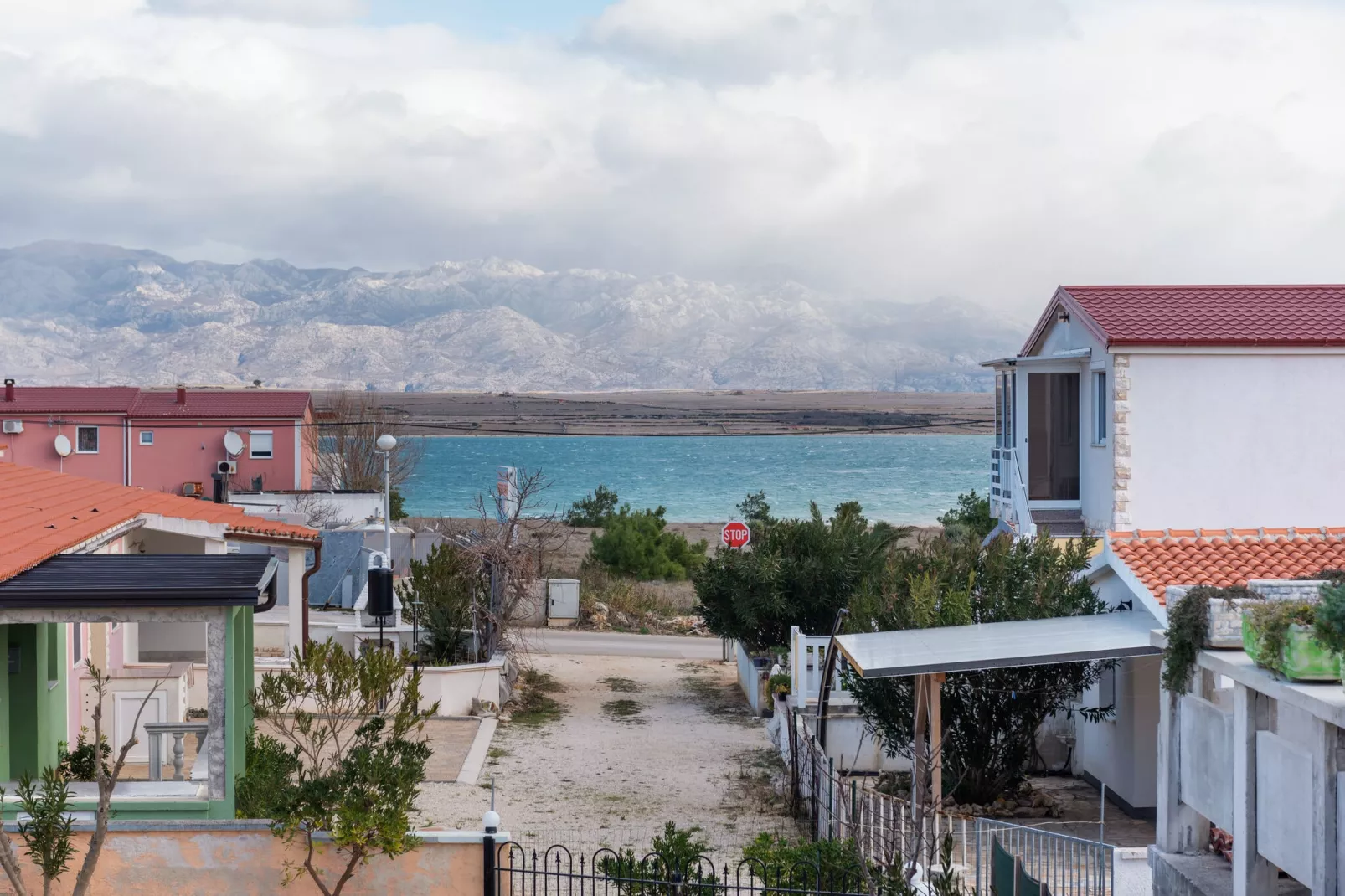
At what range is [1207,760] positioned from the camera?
9.91m

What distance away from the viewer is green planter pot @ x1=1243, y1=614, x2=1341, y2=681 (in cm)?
817

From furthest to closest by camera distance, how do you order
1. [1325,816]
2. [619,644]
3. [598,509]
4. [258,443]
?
1. [598,509]
2. [258,443]
3. [619,644]
4. [1325,816]

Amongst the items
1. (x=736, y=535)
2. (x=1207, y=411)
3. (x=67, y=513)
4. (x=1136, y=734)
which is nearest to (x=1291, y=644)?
(x=1136, y=734)

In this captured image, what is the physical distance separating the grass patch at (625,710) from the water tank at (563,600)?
11835mm

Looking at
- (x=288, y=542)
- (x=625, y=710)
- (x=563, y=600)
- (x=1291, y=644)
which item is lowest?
(x=625, y=710)

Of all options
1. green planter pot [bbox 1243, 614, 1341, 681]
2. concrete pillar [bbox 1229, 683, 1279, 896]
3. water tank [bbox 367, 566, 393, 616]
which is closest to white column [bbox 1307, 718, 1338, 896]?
green planter pot [bbox 1243, 614, 1341, 681]

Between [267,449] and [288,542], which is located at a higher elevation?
[267,449]

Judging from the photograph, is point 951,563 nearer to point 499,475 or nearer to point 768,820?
point 768,820

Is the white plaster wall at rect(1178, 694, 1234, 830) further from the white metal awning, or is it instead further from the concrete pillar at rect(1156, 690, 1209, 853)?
the white metal awning

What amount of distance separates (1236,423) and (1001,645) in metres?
8.02

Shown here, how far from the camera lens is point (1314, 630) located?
26.4 feet

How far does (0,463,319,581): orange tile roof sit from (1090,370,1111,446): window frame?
38.5 feet

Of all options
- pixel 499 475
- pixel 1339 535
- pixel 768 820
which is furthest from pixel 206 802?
pixel 499 475

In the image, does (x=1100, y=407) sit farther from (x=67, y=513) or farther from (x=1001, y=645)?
(x=67, y=513)
